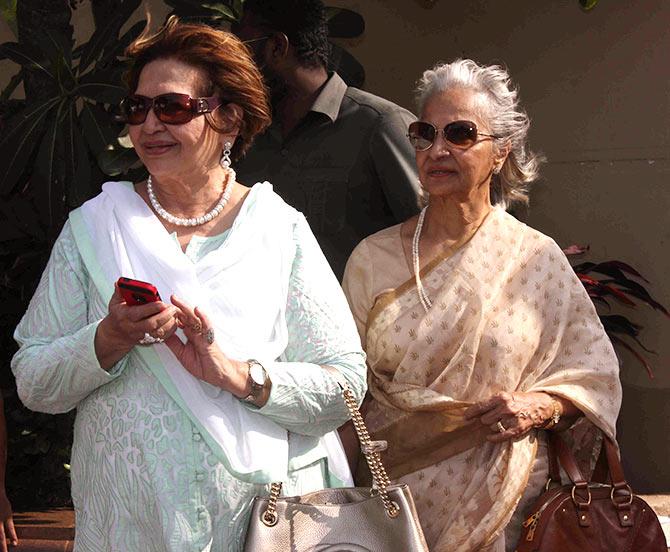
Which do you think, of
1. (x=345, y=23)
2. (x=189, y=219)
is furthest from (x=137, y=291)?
(x=345, y=23)

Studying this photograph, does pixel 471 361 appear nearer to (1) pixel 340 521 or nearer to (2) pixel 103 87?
(1) pixel 340 521

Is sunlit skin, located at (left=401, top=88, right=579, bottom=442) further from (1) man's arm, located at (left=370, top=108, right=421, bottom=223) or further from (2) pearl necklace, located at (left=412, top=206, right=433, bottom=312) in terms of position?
(1) man's arm, located at (left=370, top=108, right=421, bottom=223)

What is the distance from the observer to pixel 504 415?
3832 millimetres

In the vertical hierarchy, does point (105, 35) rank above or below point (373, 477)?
above

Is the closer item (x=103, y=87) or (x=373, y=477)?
(x=373, y=477)

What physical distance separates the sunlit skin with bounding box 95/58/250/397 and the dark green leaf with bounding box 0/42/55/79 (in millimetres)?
2421

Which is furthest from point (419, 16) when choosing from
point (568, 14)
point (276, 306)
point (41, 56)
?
point (276, 306)

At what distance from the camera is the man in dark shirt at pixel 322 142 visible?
4.55 m

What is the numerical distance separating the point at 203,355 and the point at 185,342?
14 centimetres

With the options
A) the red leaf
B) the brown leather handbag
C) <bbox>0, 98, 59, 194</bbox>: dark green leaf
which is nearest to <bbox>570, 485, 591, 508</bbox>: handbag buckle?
the brown leather handbag

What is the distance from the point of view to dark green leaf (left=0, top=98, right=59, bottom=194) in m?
5.40

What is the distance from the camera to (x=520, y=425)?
3.85 metres

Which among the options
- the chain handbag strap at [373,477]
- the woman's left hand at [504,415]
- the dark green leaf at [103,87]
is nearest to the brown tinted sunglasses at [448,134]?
the woman's left hand at [504,415]

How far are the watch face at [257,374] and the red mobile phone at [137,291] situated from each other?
29cm
